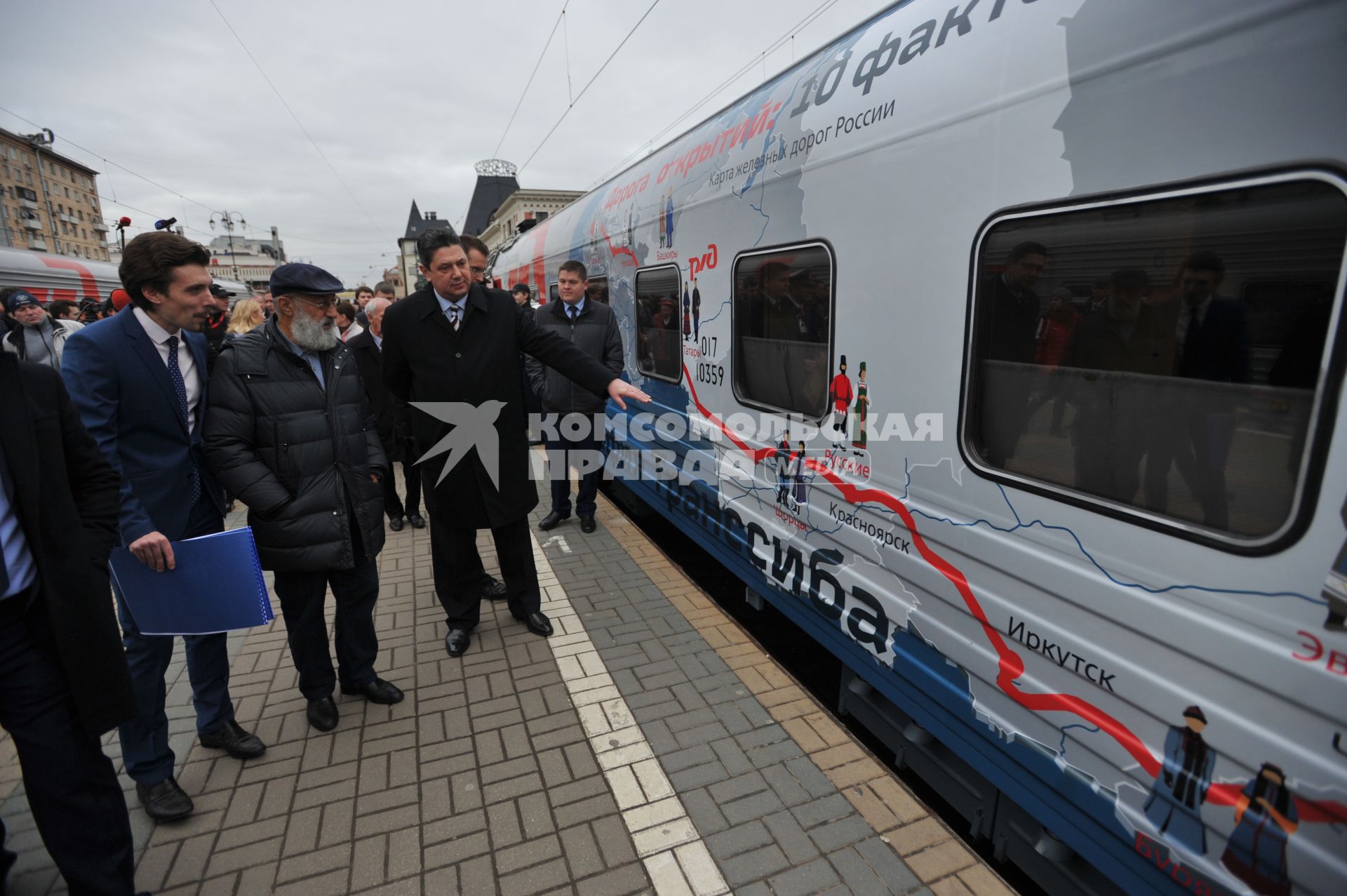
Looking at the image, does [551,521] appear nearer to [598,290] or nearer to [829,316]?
[598,290]

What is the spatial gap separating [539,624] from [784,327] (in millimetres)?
2275

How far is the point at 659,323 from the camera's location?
4.55m

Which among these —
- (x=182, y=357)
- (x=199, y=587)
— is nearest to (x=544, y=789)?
(x=199, y=587)

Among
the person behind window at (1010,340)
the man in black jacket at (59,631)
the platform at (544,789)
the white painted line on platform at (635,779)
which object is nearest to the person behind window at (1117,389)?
the person behind window at (1010,340)

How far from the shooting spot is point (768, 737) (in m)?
2.91

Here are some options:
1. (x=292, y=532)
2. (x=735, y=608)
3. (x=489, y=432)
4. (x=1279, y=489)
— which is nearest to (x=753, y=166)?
(x=489, y=432)

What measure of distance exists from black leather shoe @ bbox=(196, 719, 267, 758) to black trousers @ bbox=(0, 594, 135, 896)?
0.87 m

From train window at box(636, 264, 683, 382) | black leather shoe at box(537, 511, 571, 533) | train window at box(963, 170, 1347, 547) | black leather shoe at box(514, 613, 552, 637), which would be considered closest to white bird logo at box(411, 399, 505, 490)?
black leather shoe at box(514, 613, 552, 637)

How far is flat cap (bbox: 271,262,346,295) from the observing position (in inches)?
104

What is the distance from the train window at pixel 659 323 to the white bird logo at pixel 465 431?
4.55 ft

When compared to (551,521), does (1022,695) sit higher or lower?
higher

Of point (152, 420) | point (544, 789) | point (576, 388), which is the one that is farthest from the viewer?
point (576, 388)

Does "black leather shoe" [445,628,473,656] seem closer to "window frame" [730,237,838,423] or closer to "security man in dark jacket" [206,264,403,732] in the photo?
"security man in dark jacket" [206,264,403,732]

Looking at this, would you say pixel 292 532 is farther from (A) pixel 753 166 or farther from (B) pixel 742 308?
(A) pixel 753 166
